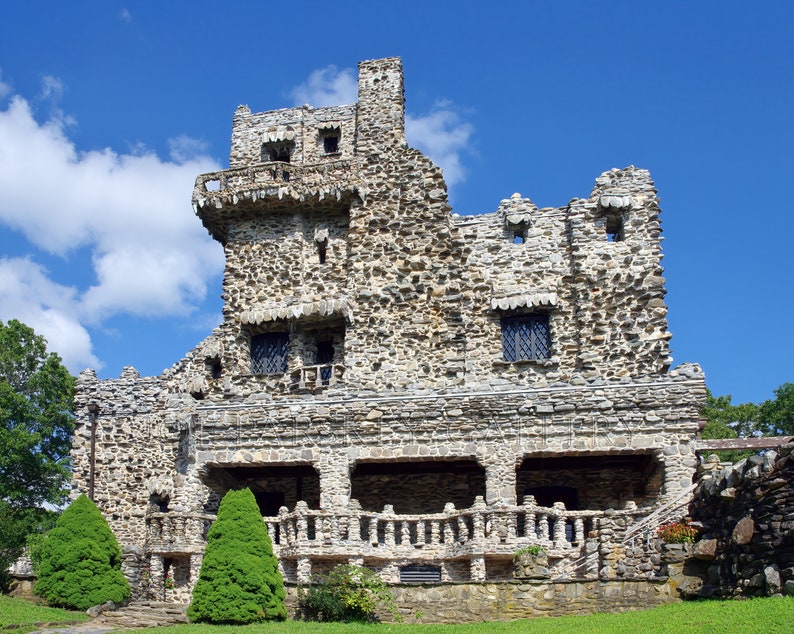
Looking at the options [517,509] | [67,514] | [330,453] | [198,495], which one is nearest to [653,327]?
[517,509]

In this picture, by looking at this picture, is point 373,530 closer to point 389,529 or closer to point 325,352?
point 389,529

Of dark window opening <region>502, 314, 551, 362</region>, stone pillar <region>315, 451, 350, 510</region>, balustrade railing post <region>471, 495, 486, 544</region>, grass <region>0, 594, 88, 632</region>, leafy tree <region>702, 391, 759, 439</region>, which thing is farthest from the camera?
leafy tree <region>702, 391, 759, 439</region>

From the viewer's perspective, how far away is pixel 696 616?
14.5 m

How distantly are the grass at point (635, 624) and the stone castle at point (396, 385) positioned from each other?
129 inches

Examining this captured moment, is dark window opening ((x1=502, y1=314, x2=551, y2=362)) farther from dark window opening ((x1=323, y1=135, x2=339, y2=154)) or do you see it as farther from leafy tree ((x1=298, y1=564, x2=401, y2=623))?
leafy tree ((x1=298, y1=564, x2=401, y2=623))

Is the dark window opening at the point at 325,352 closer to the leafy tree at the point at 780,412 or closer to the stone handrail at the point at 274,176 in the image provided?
the stone handrail at the point at 274,176

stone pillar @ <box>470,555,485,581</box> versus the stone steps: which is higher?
stone pillar @ <box>470,555,485,581</box>

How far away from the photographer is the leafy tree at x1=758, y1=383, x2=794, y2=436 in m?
48.3

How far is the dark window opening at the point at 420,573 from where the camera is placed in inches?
941

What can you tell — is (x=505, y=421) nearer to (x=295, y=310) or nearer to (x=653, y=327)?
(x=653, y=327)

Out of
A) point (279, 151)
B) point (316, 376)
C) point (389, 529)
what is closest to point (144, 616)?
point (389, 529)

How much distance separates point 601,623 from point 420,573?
352 inches

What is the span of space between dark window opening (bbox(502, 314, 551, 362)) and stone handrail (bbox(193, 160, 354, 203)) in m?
7.30

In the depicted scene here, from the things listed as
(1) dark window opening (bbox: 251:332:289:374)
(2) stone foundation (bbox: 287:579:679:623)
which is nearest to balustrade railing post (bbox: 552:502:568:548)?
(2) stone foundation (bbox: 287:579:679:623)
